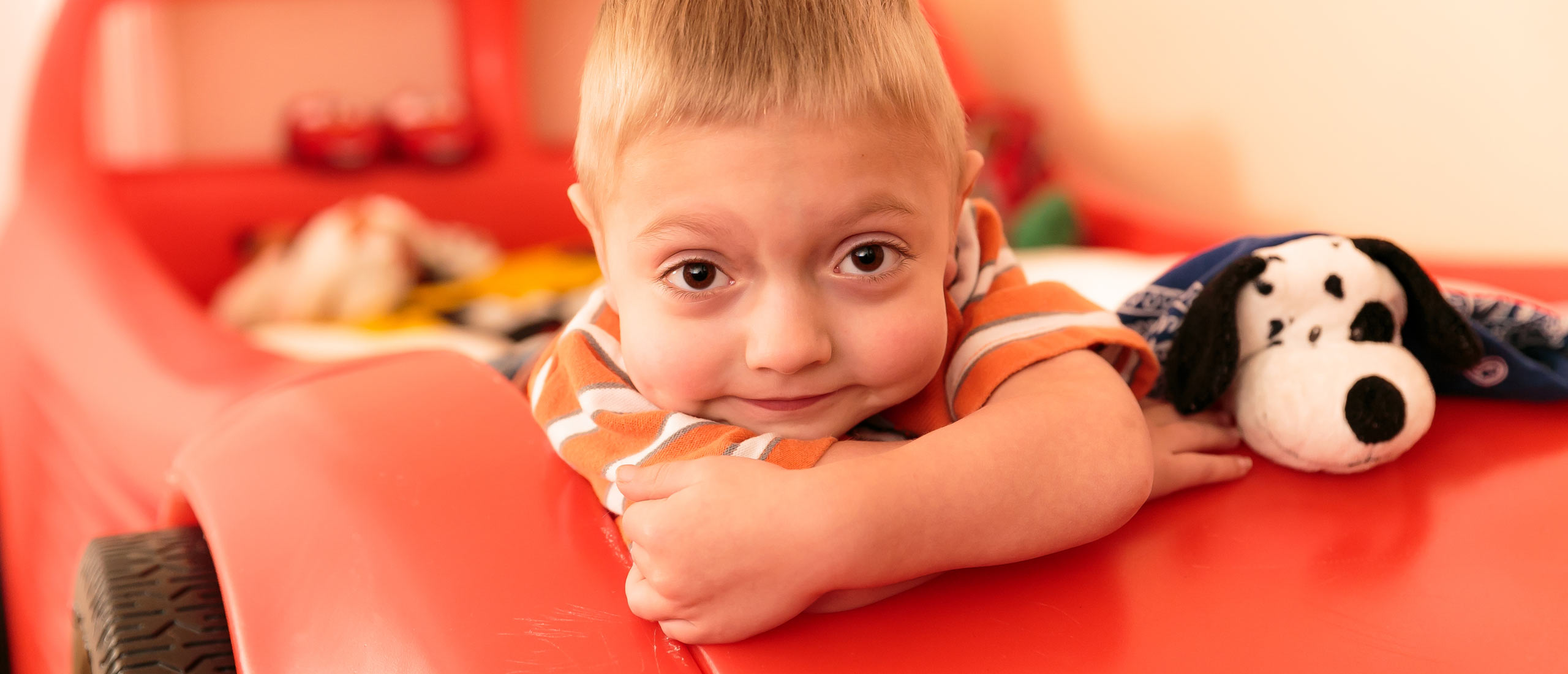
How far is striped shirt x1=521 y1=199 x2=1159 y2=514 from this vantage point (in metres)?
0.52

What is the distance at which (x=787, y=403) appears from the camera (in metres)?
0.52

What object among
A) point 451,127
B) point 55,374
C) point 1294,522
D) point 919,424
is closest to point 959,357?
point 919,424

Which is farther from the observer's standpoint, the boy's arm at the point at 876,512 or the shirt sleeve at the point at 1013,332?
the shirt sleeve at the point at 1013,332

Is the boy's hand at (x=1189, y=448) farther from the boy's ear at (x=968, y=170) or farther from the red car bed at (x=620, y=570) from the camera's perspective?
the boy's ear at (x=968, y=170)

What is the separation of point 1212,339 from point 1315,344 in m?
0.05

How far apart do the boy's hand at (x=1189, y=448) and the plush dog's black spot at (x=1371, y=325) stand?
0.26ft

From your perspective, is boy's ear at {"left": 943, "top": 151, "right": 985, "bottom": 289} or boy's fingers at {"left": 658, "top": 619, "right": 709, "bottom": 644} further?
boy's ear at {"left": 943, "top": 151, "right": 985, "bottom": 289}

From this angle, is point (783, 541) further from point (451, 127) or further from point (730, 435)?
point (451, 127)

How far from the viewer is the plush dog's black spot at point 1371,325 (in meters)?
0.60

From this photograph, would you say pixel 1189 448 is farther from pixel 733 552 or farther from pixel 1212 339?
pixel 733 552

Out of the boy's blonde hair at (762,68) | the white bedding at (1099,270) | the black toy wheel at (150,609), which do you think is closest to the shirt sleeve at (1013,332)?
the boy's blonde hair at (762,68)

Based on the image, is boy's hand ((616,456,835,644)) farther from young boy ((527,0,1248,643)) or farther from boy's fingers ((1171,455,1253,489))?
boy's fingers ((1171,455,1253,489))

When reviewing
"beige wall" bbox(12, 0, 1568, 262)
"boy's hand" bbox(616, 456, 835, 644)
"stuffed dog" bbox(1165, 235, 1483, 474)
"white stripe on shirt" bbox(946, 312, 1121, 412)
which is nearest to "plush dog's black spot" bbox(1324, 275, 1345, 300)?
"stuffed dog" bbox(1165, 235, 1483, 474)

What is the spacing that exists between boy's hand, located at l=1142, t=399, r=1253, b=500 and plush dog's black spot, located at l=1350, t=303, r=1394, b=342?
80 mm
